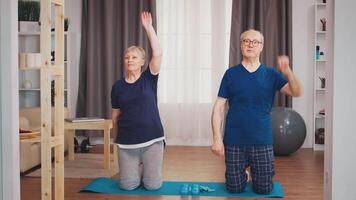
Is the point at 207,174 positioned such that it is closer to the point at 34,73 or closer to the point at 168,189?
the point at 168,189

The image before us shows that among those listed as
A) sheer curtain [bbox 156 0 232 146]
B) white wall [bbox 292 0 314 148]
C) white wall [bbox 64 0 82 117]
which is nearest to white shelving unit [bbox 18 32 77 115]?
white wall [bbox 64 0 82 117]

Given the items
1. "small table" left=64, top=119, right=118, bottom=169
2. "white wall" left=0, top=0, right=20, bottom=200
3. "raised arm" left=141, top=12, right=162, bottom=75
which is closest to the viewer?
"white wall" left=0, top=0, right=20, bottom=200

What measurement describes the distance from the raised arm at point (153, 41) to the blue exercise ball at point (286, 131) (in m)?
1.98

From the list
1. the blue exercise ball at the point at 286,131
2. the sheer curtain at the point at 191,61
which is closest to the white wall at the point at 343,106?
the blue exercise ball at the point at 286,131

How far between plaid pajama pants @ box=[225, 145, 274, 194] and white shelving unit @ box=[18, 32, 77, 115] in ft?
9.75

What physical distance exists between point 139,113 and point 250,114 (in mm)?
857

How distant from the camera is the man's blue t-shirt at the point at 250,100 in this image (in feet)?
12.7

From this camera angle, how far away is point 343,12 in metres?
2.66

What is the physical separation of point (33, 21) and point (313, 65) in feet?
11.0

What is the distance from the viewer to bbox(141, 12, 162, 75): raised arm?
11.7ft

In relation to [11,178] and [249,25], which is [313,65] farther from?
[11,178]

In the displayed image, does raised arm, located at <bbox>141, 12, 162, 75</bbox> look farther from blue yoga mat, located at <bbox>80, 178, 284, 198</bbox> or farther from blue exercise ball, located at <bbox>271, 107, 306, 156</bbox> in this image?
blue exercise ball, located at <bbox>271, 107, 306, 156</bbox>

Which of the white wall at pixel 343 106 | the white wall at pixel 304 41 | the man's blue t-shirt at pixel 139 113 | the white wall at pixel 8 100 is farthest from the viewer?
the white wall at pixel 304 41

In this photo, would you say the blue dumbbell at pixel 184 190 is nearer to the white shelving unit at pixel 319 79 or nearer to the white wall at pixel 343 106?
the white wall at pixel 343 106
